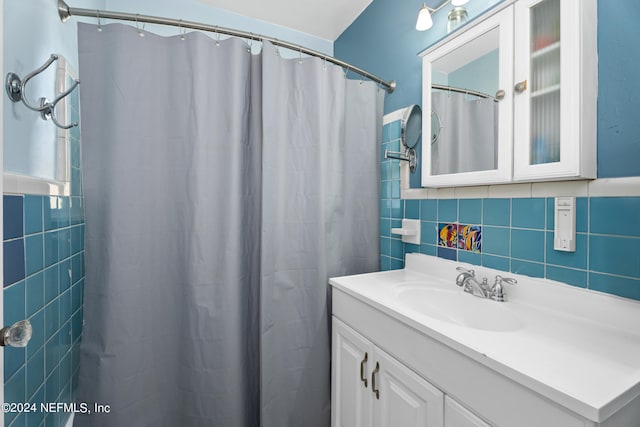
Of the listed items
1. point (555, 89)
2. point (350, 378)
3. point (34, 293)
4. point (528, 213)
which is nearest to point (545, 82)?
point (555, 89)

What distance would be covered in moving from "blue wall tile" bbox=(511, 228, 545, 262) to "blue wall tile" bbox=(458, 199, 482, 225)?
15 centimetres

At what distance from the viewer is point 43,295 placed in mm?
1009

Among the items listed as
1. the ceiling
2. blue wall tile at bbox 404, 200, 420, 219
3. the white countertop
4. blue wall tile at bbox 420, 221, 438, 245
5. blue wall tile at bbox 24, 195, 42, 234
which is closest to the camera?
the white countertop

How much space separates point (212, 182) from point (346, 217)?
722 mm

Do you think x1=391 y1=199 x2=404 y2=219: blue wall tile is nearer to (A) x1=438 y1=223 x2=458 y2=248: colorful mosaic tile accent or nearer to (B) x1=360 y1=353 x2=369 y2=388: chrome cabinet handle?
(A) x1=438 y1=223 x2=458 y2=248: colorful mosaic tile accent

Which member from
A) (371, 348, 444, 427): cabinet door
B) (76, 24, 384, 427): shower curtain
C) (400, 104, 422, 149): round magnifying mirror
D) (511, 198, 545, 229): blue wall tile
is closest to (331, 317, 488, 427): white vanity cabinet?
(371, 348, 444, 427): cabinet door

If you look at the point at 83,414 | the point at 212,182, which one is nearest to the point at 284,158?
the point at 212,182

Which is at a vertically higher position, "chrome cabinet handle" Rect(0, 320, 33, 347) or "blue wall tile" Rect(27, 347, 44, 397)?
"chrome cabinet handle" Rect(0, 320, 33, 347)

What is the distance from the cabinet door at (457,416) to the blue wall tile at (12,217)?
1325mm

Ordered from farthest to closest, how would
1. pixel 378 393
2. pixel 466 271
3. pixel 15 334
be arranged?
pixel 466 271
pixel 378 393
pixel 15 334

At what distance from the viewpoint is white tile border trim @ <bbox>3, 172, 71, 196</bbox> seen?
32.1 inches

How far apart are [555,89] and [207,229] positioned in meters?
1.37

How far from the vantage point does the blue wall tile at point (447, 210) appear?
48.9 inches

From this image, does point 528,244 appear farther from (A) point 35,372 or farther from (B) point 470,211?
(A) point 35,372
